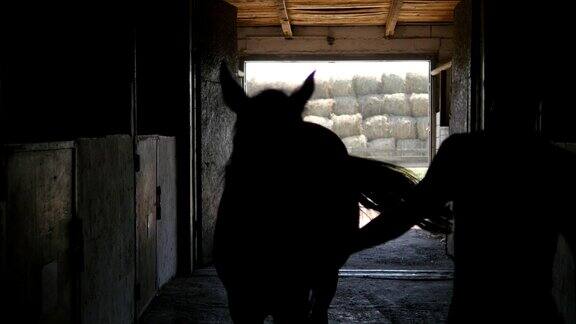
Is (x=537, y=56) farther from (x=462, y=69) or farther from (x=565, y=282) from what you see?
(x=565, y=282)

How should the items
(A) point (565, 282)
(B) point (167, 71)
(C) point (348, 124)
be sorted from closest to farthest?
(A) point (565, 282), (B) point (167, 71), (C) point (348, 124)

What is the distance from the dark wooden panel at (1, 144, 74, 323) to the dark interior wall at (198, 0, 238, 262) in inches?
115

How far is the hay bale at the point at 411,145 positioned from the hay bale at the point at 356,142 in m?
1.82

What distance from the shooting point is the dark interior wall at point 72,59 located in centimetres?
406

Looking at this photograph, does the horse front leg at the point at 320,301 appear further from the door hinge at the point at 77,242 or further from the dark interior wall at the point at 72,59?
the dark interior wall at the point at 72,59

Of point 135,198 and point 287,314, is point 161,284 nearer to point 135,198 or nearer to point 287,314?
point 135,198

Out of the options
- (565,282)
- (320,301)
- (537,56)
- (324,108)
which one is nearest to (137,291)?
(320,301)

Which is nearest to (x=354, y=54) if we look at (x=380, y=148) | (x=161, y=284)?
(x=161, y=284)

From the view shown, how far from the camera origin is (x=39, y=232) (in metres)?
2.12

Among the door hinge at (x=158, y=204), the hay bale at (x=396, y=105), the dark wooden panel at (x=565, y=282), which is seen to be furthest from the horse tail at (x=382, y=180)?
the hay bale at (x=396, y=105)

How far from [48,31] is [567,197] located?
3.68m

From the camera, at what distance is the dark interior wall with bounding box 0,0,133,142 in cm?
406

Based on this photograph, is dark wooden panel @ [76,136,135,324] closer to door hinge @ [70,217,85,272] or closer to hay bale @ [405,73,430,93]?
door hinge @ [70,217,85,272]

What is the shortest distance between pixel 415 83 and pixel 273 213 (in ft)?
104
